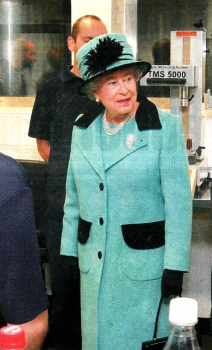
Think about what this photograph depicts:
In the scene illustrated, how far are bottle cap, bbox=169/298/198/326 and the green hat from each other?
883 millimetres

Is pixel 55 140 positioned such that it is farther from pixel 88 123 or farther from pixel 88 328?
pixel 88 328

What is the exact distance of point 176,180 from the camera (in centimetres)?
168

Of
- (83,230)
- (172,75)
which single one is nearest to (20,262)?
(83,230)

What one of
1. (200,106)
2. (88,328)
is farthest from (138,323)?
(200,106)

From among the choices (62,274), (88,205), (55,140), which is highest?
(55,140)

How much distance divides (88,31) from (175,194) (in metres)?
0.65

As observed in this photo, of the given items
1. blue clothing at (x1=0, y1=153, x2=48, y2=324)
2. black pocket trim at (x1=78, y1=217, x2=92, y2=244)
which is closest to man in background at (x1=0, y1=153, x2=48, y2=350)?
blue clothing at (x1=0, y1=153, x2=48, y2=324)

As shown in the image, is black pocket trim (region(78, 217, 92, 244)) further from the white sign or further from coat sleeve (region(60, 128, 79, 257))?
the white sign

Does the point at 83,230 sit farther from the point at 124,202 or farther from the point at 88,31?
the point at 88,31

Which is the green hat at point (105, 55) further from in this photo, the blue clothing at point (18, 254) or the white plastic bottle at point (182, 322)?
the white plastic bottle at point (182, 322)

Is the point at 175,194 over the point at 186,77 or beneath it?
beneath

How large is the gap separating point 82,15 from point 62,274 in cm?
98

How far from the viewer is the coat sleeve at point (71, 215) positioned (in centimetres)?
182

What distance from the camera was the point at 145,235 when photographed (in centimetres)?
172
